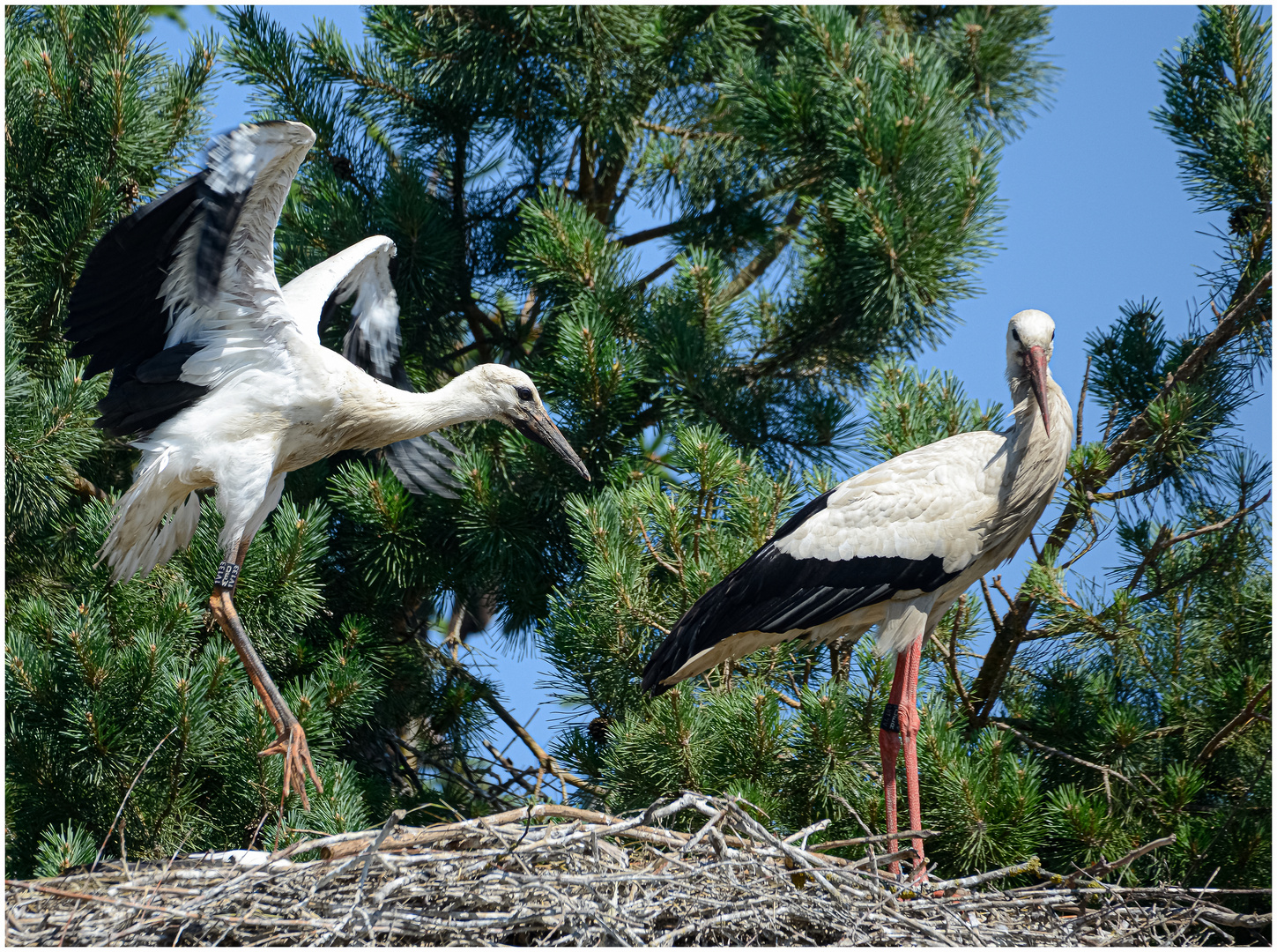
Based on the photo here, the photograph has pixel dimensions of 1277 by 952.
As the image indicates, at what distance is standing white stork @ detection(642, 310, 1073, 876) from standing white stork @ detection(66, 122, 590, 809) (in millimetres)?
929

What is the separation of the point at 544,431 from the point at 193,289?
4.51ft

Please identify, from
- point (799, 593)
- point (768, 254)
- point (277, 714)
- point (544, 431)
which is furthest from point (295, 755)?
point (768, 254)

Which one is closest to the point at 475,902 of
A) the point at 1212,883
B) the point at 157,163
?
the point at 1212,883

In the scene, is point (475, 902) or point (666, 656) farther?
point (666, 656)

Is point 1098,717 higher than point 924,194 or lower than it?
lower

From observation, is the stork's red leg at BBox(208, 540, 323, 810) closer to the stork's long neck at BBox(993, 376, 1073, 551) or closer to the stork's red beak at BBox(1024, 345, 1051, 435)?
the stork's long neck at BBox(993, 376, 1073, 551)

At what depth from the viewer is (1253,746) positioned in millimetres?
4723

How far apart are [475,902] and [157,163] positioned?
4.15 m

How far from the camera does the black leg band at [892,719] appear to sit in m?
4.44

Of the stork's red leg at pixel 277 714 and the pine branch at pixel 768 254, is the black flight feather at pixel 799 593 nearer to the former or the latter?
the stork's red leg at pixel 277 714

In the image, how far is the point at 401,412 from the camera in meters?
4.89

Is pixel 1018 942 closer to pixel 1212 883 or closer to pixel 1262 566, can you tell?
pixel 1212 883

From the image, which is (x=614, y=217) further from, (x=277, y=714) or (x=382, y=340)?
(x=277, y=714)

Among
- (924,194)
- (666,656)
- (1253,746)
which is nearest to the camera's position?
(666,656)
